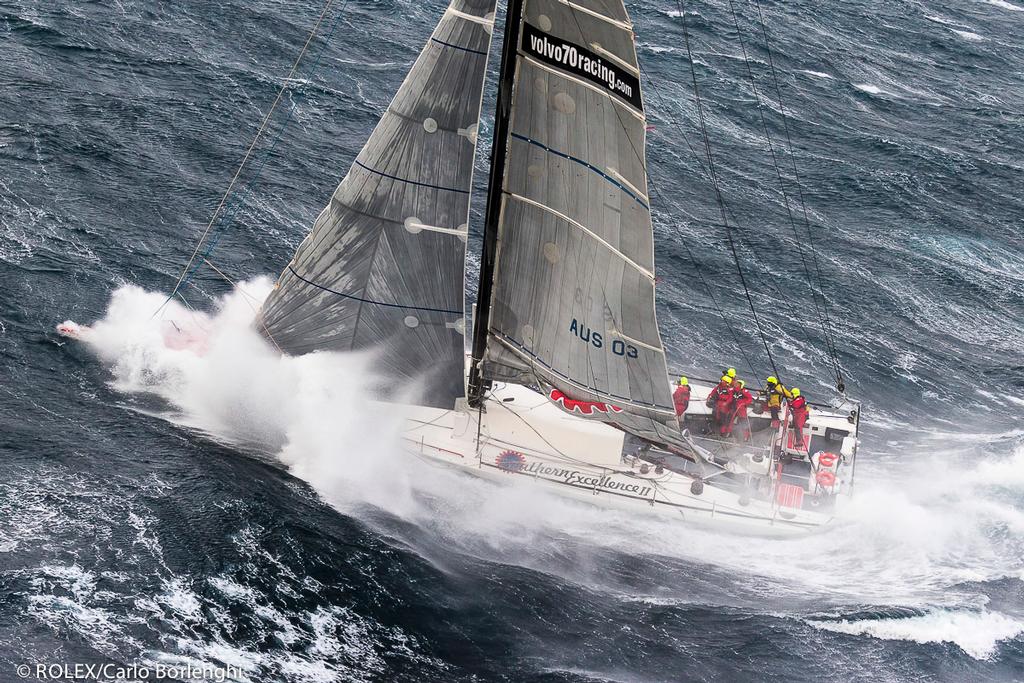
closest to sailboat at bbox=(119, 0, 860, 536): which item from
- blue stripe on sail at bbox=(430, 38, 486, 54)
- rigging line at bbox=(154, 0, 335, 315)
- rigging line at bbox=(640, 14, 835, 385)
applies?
blue stripe on sail at bbox=(430, 38, 486, 54)

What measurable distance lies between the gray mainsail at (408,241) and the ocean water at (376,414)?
1.13 meters

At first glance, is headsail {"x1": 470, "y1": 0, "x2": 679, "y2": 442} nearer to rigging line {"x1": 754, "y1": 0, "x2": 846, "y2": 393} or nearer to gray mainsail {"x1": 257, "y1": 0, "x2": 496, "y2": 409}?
gray mainsail {"x1": 257, "y1": 0, "x2": 496, "y2": 409}

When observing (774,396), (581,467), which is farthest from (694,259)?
(581,467)

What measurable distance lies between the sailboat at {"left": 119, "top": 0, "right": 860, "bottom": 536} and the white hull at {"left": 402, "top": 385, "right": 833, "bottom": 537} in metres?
0.04

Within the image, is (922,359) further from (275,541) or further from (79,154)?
(79,154)

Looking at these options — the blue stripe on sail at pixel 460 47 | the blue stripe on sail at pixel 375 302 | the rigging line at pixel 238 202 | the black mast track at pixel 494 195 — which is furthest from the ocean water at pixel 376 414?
the blue stripe on sail at pixel 460 47

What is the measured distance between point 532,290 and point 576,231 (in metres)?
1.83

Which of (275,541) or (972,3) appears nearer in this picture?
(275,541)

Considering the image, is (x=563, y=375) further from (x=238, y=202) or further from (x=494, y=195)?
(x=238, y=202)

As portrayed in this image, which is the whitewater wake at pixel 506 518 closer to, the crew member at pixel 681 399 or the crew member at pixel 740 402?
the crew member at pixel 681 399

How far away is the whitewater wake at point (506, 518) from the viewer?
27844 millimetres

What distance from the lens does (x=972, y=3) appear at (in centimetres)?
6969

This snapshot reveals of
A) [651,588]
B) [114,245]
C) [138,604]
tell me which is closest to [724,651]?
[651,588]

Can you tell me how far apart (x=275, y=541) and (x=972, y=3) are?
193 ft
